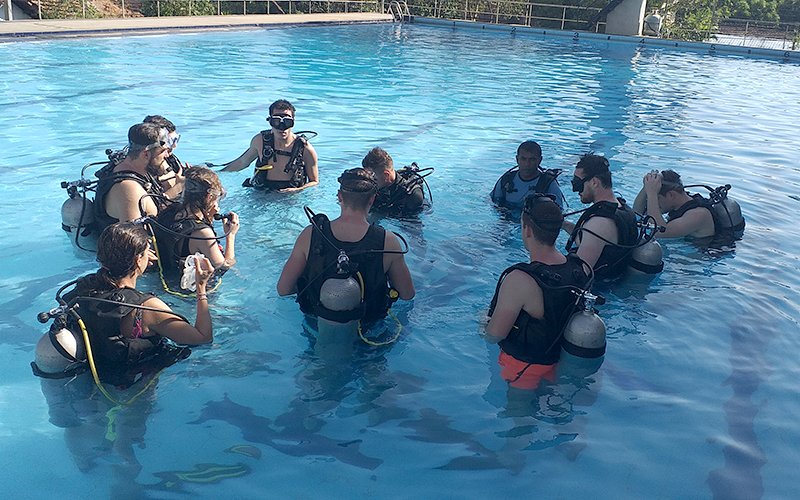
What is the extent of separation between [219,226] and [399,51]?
56.6 feet

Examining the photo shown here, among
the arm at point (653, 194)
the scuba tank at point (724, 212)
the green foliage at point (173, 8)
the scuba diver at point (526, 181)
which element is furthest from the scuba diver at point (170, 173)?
the green foliage at point (173, 8)

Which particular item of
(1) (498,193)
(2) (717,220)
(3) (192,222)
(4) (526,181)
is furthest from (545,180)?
(3) (192,222)

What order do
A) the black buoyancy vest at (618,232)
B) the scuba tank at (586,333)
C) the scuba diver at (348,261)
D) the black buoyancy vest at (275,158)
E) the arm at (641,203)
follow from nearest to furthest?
the scuba tank at (586,333)
the scuba diver at (348,261)
the black buoyancy vest at (618,232)
the arm at (641,203)
the black buoyancy vest at (275,158)

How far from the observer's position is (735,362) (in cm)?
497

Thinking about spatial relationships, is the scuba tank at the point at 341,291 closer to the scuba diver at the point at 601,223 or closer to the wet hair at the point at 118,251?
the wet hair at the point at 118,251

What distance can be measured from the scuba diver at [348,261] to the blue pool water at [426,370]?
1.49 ft

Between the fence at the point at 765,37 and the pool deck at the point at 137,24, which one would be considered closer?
the pool deck at the point at 137,24

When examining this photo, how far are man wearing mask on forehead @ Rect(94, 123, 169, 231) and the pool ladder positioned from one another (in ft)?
96.5

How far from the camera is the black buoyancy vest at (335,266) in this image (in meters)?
4.27

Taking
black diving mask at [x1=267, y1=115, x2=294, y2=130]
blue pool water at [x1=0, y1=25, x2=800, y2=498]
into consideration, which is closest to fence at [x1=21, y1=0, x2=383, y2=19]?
blue pool water at [x1=0, y1=25, x2=800, y2=498]

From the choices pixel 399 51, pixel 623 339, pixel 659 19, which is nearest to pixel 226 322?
pixel 623 339

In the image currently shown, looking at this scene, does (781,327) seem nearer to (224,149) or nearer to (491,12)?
(224,149)

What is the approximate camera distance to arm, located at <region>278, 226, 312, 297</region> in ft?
14.4

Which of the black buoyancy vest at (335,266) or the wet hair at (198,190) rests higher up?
the wet hair at (198,190)
